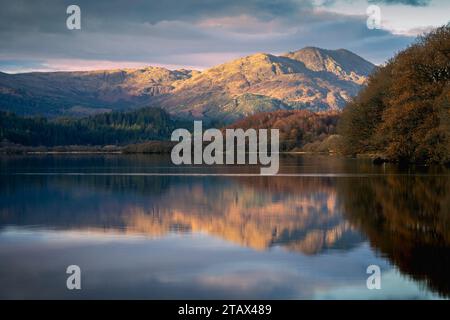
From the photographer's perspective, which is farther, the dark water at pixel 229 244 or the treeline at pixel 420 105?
the treeline at pixel 420 105

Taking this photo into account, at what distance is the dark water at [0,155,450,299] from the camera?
14.9m

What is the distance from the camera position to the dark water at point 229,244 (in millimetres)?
14945

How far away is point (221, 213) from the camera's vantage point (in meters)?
29.6

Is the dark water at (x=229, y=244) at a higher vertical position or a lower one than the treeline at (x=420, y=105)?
lower

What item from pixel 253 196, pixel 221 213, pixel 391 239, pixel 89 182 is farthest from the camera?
pixel 89 182

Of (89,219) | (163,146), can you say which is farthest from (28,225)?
(163,146)

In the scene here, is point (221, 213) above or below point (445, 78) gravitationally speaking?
below

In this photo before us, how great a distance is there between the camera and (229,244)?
21062 mm

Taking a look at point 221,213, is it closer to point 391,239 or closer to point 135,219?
point 135,219

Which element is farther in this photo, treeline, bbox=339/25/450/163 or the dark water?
treeline, bbox=339/25/450/163

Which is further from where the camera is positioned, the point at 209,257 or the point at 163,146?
the point at 163,146

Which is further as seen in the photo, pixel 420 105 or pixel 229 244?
pixel 420 105

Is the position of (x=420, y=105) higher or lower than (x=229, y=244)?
higher
